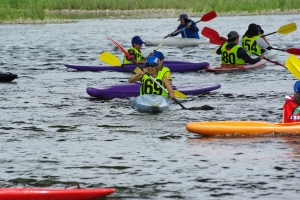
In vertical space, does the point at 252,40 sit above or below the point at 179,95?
above

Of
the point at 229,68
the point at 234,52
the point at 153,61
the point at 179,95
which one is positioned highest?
the point at 153,61

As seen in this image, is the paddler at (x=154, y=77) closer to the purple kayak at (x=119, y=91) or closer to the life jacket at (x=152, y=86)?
the life jacket at (x=152, y=86)

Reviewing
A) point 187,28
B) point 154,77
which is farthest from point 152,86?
point 187,28

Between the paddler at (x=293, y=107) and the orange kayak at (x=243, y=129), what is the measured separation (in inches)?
4.1

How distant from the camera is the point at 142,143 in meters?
10.7

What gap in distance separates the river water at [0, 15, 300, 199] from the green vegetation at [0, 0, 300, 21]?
20662 millimetres

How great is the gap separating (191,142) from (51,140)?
190cm

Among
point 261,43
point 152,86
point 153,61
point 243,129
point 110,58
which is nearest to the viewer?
point 243,129

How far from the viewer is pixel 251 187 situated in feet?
27.2

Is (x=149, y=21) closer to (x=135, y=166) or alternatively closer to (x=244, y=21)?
(x=244, y=21)

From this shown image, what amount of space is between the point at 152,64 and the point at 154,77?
0.35 metres

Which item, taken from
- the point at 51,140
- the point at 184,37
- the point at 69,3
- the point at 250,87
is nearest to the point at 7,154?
the point at 51,140

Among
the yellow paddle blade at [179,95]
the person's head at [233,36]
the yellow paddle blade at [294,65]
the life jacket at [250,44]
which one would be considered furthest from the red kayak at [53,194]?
the life jacket at [250,44]

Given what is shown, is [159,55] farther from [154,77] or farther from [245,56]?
[245,56]
